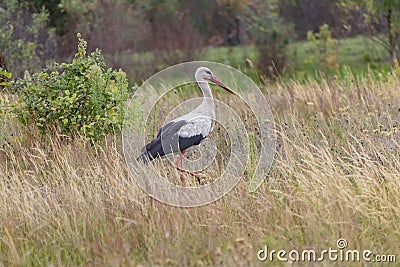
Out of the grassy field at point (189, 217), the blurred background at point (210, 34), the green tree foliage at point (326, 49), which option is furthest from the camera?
the green tree foliage at point (326, 49)

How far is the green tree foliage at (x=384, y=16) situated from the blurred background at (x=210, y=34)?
A: 26 millimetres

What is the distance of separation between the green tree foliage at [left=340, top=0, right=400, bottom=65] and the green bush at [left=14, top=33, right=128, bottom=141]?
31.5 ft

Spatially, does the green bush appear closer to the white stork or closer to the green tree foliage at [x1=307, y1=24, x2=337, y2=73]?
the white stork

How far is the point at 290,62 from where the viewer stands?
1758cm

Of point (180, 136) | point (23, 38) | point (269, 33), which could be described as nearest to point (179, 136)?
point (180, 136)

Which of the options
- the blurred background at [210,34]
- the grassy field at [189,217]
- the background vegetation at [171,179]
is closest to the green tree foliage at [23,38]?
the blurred background at [210,34]

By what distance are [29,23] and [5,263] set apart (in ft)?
33.2

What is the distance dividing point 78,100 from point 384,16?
11262 mm

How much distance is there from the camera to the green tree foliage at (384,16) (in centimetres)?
1450

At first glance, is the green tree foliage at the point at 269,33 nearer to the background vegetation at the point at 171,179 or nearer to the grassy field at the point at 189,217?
the background vegetation at the point at 171,179

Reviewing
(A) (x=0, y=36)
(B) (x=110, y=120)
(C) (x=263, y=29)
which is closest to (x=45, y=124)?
(B) (x=110, y=120)

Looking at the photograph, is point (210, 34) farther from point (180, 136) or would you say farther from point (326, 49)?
point (180, 136)

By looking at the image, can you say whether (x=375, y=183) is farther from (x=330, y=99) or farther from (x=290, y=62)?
(x=290, y=62)

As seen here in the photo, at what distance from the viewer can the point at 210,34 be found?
24078 millimetres
